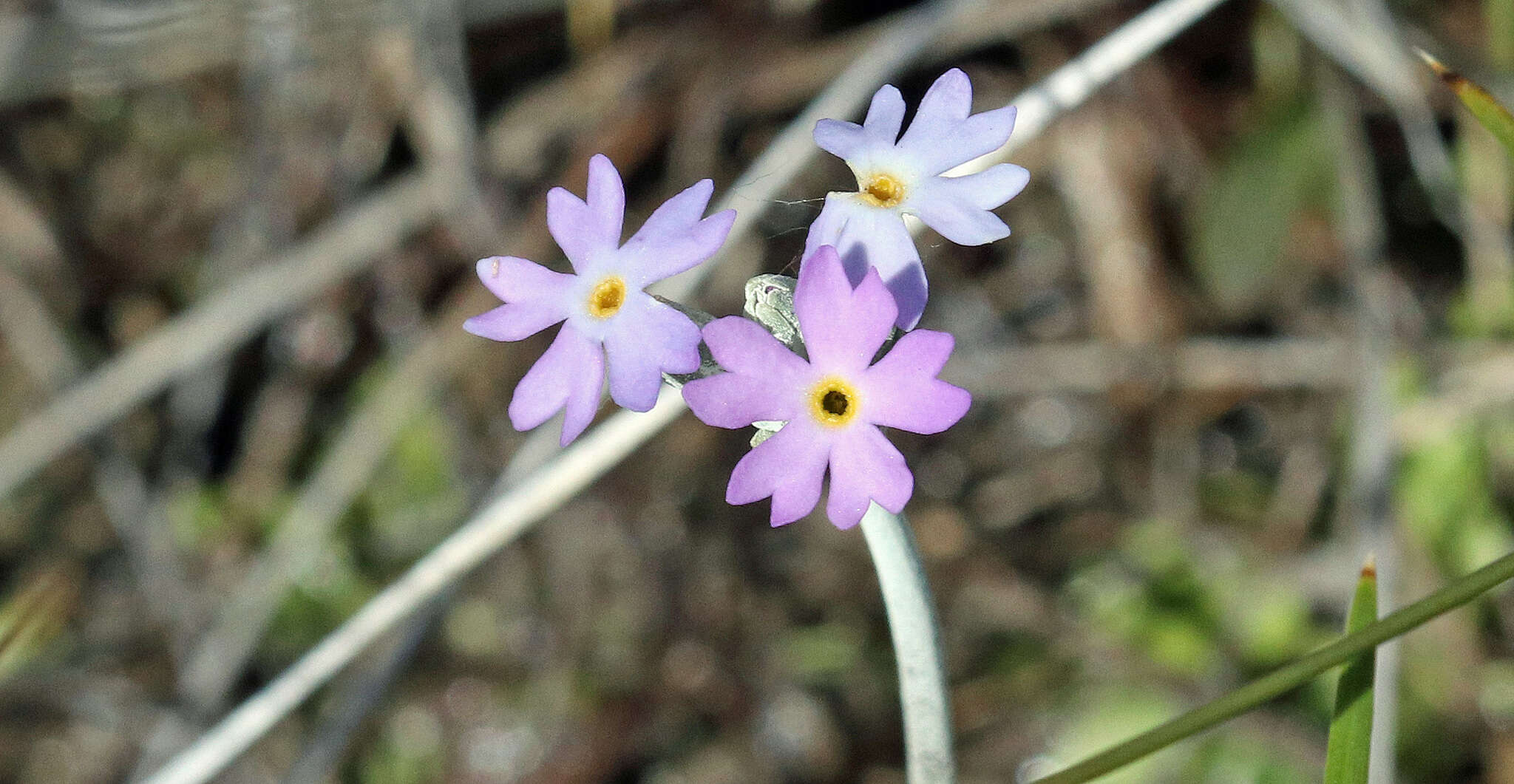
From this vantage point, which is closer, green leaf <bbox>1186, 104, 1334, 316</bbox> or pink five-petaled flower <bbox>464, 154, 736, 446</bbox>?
pink five-petaled flower <bbox>464, 154, 736, 446</bbox>

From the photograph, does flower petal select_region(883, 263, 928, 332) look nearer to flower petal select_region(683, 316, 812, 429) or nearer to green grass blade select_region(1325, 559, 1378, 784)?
flower petal select_region(683, 316, 812, 429)

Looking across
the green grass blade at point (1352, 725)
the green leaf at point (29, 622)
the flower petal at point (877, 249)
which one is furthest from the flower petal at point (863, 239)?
the green leaf at point (29, 622)

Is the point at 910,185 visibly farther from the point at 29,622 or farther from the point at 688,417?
the point at 688,417

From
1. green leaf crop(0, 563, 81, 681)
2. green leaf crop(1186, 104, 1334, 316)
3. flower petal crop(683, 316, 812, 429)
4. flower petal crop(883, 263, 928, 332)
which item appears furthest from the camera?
green leaf crop(1186, 104, 1334, 316)

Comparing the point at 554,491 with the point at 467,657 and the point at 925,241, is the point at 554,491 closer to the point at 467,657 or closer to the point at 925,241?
the point at 925,241

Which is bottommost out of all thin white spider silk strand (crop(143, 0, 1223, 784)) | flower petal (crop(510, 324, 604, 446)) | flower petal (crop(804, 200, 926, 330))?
flower petal (crop(510, 324, 604, 446))

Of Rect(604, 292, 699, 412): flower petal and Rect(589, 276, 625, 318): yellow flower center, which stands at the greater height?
Rect(589, 276, 625, 318): yellow flower center

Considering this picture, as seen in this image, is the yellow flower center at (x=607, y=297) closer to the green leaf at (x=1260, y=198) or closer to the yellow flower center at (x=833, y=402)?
the yellow flower center at (x=833, y=402)

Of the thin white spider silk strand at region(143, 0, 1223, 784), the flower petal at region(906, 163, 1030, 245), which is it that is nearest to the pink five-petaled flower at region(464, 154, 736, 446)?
the flower petal at region(906, 163, 1030, 245)
